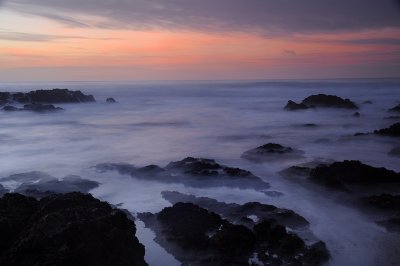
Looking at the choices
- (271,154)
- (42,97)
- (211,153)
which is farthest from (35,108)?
(271,154)

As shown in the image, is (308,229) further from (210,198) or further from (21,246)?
(21,246)

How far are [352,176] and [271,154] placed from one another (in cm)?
402

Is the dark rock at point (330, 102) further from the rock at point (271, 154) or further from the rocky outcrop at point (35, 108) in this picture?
the rocky outcrop at point (35, 108)

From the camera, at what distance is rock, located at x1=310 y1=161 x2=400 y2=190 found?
8.93 m

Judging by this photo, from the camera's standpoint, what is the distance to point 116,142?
58.3 feet

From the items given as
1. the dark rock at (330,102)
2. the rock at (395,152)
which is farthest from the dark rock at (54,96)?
the rock at (395,152)

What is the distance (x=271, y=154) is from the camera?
507 inches

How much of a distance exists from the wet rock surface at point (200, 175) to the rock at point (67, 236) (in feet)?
15.1

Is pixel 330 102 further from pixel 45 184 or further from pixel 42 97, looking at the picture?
pixel 42 97

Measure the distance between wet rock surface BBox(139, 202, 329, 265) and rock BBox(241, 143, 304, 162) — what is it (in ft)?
20.4

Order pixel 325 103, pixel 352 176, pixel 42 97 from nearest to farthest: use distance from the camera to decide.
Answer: pixel 352 176 < pixel 325 103 < pixel 42 97

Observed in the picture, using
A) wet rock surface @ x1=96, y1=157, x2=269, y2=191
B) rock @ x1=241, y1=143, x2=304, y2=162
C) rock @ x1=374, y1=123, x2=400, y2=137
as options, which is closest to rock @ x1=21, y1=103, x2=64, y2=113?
wet rock surface @ x1=96, y1=157, x2=269, y2=191

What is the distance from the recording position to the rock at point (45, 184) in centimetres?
910

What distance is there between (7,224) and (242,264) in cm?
343
